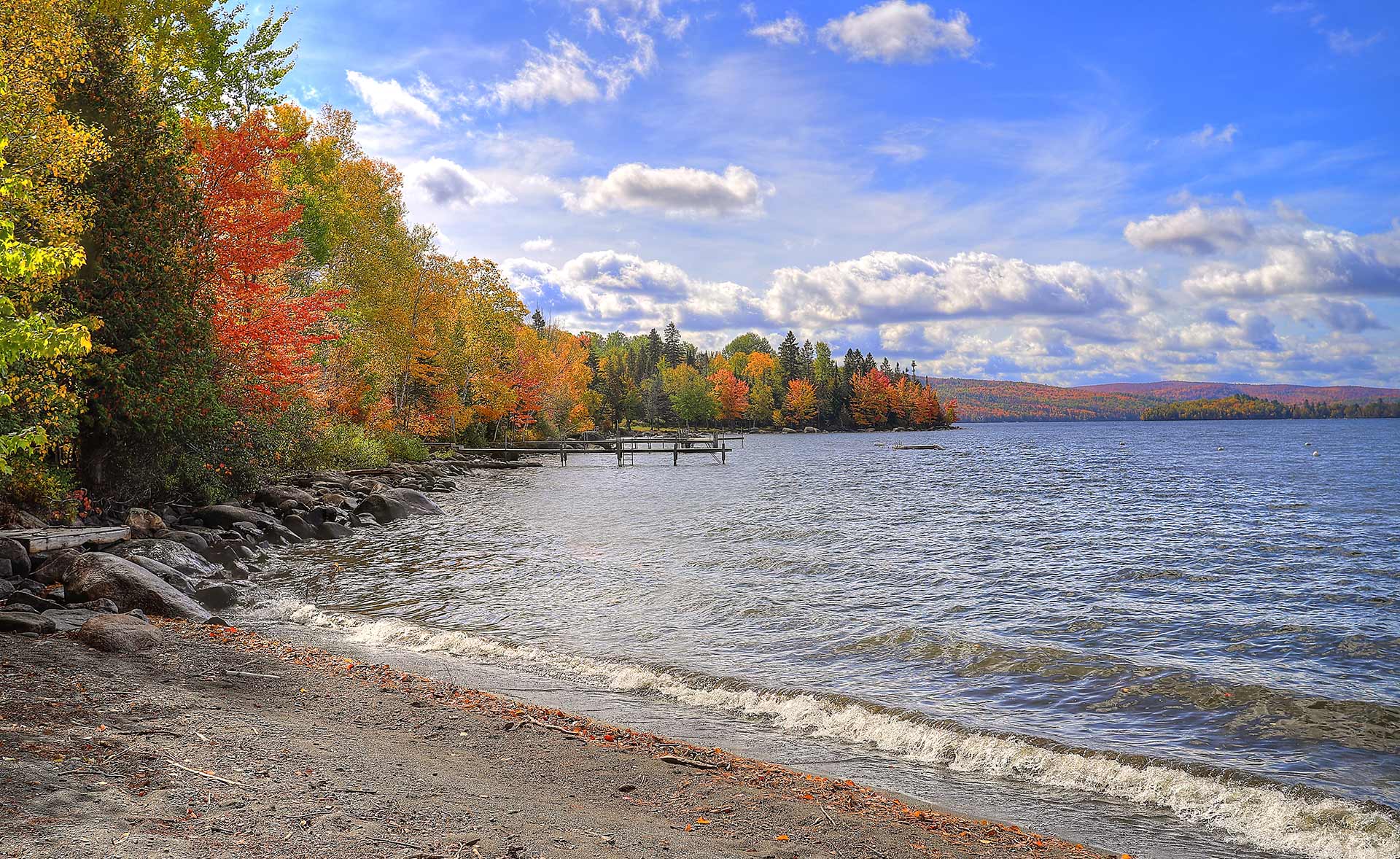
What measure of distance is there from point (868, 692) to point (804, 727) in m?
1.47

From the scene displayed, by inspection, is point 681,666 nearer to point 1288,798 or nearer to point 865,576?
point 1288,798

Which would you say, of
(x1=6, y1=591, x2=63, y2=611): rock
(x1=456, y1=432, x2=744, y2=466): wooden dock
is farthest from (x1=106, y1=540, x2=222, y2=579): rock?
(x1=456, y1=432, x2=744, y2=466): wooden dock

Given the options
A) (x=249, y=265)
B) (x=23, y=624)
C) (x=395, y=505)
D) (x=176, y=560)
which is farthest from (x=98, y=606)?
(x=395, y=505)

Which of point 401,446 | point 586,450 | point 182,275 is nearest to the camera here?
point 182,275

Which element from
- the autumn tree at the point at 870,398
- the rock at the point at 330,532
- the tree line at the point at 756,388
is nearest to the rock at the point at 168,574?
the rock at the point at 330,532

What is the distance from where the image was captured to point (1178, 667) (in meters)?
11.0

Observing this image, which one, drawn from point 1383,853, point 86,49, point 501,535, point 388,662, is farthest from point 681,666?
point 86,49

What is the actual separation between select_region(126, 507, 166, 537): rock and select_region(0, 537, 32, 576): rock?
12.1 ft

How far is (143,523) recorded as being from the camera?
16.9m

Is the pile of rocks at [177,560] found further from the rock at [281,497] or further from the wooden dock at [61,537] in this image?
the wooden dock at [61,537]

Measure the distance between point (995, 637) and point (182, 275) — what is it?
19.2 m

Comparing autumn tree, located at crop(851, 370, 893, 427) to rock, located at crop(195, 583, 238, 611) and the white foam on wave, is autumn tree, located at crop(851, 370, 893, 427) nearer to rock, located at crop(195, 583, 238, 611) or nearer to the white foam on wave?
rock, located at crop(195, 583, 238, 611)

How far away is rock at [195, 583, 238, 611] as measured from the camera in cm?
1362

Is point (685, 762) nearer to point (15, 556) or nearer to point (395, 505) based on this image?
point (15, 556)
